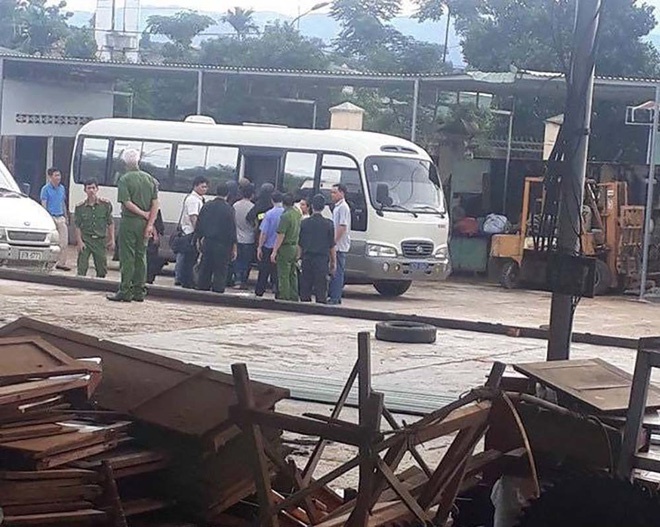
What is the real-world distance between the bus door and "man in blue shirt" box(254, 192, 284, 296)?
324 centimetres

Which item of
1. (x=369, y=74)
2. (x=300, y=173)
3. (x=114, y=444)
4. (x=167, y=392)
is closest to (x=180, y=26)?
(x=369, y=74)

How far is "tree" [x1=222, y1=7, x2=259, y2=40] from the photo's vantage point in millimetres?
49469

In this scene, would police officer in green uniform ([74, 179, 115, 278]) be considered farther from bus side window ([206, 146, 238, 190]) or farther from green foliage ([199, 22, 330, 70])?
green foliage ([199, 22, 330, 70])

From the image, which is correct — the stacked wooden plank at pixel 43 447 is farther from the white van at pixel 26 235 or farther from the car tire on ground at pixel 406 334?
the white van at pixel 26 235

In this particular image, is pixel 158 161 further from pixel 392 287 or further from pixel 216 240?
pixel 216 240

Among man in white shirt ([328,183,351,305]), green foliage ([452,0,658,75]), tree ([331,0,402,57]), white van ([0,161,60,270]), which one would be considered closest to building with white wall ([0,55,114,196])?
white van ([0,161,60,270])

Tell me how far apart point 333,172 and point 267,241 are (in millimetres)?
3283

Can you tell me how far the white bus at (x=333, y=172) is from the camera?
21.2m

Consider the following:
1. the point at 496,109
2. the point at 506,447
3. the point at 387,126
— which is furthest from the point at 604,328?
the point at 387,126

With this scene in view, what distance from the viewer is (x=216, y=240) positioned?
1795 cm

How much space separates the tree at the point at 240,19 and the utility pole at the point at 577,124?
40.3 meters

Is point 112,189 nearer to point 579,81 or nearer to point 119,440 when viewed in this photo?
point 579,81

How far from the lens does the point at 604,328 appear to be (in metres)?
18.9

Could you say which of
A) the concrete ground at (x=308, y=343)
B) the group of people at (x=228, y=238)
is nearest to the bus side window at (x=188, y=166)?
the group of people at (x=228, y=238)
